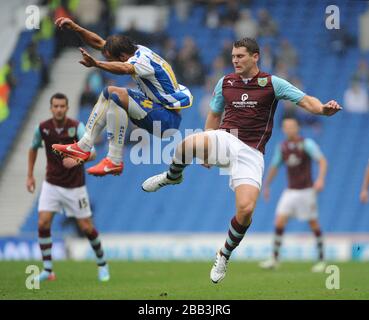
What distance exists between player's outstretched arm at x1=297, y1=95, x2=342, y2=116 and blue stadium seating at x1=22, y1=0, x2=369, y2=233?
42.7ft

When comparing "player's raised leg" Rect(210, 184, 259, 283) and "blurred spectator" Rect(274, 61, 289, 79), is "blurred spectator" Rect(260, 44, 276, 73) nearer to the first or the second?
"blurred spectator" Rect(274, 61, 289, 79)

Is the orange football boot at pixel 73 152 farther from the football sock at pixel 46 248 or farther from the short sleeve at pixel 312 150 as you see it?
the short sleeve at pixel 312 150

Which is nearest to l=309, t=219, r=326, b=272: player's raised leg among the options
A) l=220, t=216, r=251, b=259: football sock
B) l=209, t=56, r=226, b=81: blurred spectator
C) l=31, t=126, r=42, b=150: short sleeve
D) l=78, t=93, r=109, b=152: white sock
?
l=31, t=126, r=42, b=150: short sleeve

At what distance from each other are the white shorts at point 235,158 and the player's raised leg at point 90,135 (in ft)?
4.71

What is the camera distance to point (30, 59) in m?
27.3

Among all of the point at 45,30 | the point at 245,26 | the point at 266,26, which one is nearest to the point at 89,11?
the point at 45,30

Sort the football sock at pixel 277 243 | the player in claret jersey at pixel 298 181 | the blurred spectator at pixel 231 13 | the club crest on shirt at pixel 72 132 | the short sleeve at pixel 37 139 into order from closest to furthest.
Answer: the club crest on shirt at pixel 72 132, the short sleeve at pixel 37 139, the football sock at pixel 277 243, the player in claret jersey at pixel 298 181, the blurred spectator at pixel 231 13

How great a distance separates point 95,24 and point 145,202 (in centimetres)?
623

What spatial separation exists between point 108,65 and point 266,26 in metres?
17.4

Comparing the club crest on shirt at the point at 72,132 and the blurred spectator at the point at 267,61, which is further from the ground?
the blurred spectator at the point at 267,61

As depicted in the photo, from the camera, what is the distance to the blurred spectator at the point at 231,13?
28827mm

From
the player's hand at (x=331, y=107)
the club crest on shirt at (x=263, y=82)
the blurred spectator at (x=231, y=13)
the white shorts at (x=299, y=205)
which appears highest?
the blurred spectator at (x=231, y=13)

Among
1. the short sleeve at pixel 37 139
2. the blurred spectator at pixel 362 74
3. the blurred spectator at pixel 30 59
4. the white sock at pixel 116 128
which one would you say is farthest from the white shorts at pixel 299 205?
the blurred spectator at pixel 30 59

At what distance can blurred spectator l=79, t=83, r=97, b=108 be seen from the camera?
2656 cm
